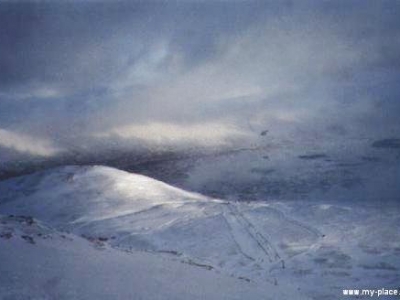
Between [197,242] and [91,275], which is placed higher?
[197,242]

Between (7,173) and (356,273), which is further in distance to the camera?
(7,173)

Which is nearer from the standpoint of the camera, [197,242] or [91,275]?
[91,275]

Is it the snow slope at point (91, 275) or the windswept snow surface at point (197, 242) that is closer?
the snow slope at point (91, 275)

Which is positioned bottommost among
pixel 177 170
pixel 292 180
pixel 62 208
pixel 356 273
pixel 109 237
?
pixel 356 273

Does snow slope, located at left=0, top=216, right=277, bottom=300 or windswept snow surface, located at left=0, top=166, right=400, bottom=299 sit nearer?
snow slope, located at left=0, top=216, right=277, bottom=300

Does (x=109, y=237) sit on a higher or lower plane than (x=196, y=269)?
higher

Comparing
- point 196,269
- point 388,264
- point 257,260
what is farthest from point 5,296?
point 388,264

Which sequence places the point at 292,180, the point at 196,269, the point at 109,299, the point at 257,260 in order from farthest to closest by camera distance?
the point at 292,180
the point at 257,260
the point at 196,269
the point at 109,299

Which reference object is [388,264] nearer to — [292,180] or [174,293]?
[174,293]
